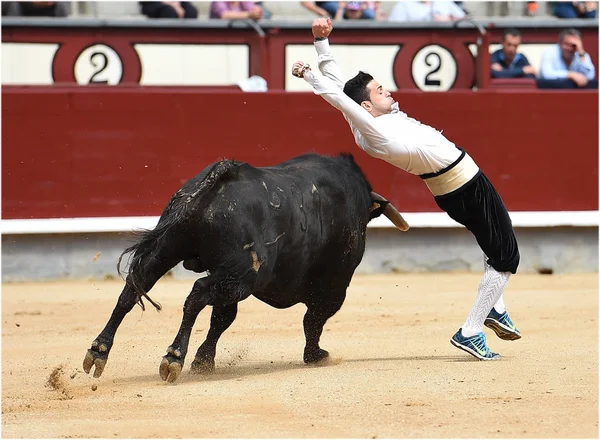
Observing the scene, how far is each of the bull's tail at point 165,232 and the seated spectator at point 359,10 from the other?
516 cm

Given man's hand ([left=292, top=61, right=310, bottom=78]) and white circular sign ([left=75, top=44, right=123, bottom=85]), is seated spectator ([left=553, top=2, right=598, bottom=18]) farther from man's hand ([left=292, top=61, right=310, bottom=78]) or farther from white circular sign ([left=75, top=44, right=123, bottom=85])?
man's hand ([left=292, top=61, right=310, bottom=78])

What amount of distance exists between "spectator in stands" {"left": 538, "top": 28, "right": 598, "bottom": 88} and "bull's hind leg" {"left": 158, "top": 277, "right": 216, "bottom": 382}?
5203 millimetres

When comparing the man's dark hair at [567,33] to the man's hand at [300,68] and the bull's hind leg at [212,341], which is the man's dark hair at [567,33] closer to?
the man's hand at [300,68]

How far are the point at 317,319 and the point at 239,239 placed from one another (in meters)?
0.87

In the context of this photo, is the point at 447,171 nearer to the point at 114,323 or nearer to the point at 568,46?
the point at 114,323

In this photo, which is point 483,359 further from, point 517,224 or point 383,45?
point 383,45

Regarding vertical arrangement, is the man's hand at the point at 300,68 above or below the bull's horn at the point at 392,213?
above

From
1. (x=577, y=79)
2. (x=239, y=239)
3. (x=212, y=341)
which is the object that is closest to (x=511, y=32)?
(x=577, y=79)

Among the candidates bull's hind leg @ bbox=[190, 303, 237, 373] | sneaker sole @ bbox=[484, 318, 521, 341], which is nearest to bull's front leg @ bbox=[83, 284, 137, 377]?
bull's hind leg @ bbox=[190, 303, 237, 373]

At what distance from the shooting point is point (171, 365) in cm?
430

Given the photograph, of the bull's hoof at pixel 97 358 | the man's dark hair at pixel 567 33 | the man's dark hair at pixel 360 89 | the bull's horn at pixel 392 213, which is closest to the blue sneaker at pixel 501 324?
the bull's horn at pixel 392 213

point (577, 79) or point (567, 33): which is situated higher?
point (567, 33)

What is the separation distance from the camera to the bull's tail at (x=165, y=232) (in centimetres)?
433

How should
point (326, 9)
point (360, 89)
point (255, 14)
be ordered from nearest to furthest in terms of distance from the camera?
point (360, 89)
point (255, 14)
point (326, 9)
